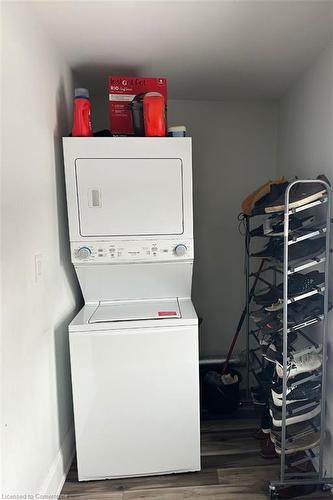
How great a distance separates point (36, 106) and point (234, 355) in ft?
7.14

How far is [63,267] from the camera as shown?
1805 mm

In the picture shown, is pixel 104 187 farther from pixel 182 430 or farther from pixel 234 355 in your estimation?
pixel 234 355

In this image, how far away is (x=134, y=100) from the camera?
5.87 ft

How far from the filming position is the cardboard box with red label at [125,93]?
5.88 ft

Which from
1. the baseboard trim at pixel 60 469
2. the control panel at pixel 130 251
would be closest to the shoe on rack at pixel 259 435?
the baseboard trim at pixel 60 469

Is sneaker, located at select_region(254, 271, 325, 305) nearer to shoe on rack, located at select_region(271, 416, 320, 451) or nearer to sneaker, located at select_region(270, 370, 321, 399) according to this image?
sneaker, located at select_region(270, 370, 321, 399)

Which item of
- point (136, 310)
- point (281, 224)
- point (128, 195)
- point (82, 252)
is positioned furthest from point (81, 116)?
point (281, 224)

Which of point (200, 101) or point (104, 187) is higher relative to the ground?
point (200, 101)

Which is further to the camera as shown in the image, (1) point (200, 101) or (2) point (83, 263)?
(1) point (200, 101)

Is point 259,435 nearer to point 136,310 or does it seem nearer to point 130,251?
point 136,310

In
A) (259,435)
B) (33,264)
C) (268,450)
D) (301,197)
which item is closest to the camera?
(33,264)

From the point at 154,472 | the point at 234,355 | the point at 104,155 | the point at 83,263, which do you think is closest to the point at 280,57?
the point at 104,155

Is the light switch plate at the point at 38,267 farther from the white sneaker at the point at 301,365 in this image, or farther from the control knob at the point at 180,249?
the white sneaker at the point at 301,365

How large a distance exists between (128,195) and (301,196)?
882mm
